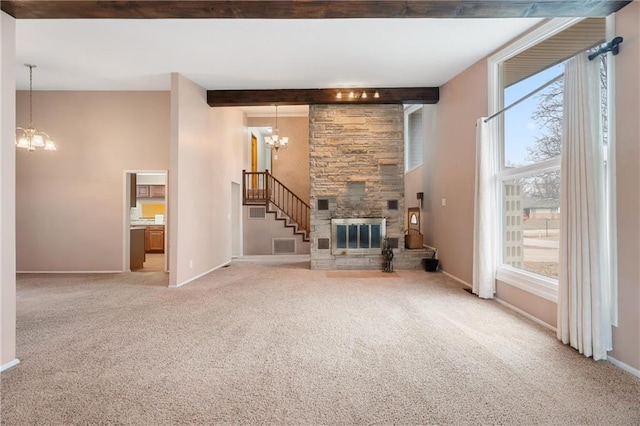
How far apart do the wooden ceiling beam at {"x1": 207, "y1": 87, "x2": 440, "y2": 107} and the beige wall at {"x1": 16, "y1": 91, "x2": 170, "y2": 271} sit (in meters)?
1.27

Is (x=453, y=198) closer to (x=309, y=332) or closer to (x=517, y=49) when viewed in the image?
(x=517, y=49)

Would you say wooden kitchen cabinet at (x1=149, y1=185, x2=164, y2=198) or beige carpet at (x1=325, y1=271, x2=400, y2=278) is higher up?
wooden kitchen cabinet at (x1=149, y1=185, x2=164, y2=198)

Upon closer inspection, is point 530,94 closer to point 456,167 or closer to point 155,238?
point 456,167

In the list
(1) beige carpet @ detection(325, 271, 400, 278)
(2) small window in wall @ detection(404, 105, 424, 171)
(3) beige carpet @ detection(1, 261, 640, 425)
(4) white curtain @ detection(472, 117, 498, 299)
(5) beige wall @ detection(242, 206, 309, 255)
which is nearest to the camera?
(3) beige carpet @ detection(1, 261, 640, 425)

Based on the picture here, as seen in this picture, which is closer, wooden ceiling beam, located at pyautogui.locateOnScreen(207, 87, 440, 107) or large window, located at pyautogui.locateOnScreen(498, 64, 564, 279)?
large window, located at pyautogui.locateOnScreen(498, 64, 564, 279)

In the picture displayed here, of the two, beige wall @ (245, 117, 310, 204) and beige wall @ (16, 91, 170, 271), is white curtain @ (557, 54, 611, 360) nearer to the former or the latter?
beige wall @ (16, 91, 170, 271)

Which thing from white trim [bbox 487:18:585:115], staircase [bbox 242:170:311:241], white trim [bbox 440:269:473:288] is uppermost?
white trim [bbox 487:18:585:115]

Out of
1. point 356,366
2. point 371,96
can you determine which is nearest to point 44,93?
point 371,96

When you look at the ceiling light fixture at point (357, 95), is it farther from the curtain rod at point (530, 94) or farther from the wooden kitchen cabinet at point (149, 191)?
the wooden kitchen cabinet at point (149, 191)

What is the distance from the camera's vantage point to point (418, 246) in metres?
6.80

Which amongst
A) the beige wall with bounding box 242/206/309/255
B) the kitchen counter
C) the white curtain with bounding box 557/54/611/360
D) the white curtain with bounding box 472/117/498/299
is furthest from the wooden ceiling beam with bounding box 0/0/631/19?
the kitchen counter

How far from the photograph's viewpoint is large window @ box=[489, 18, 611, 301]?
334cm

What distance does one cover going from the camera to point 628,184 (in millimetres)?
2473

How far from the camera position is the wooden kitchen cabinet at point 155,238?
949cm
